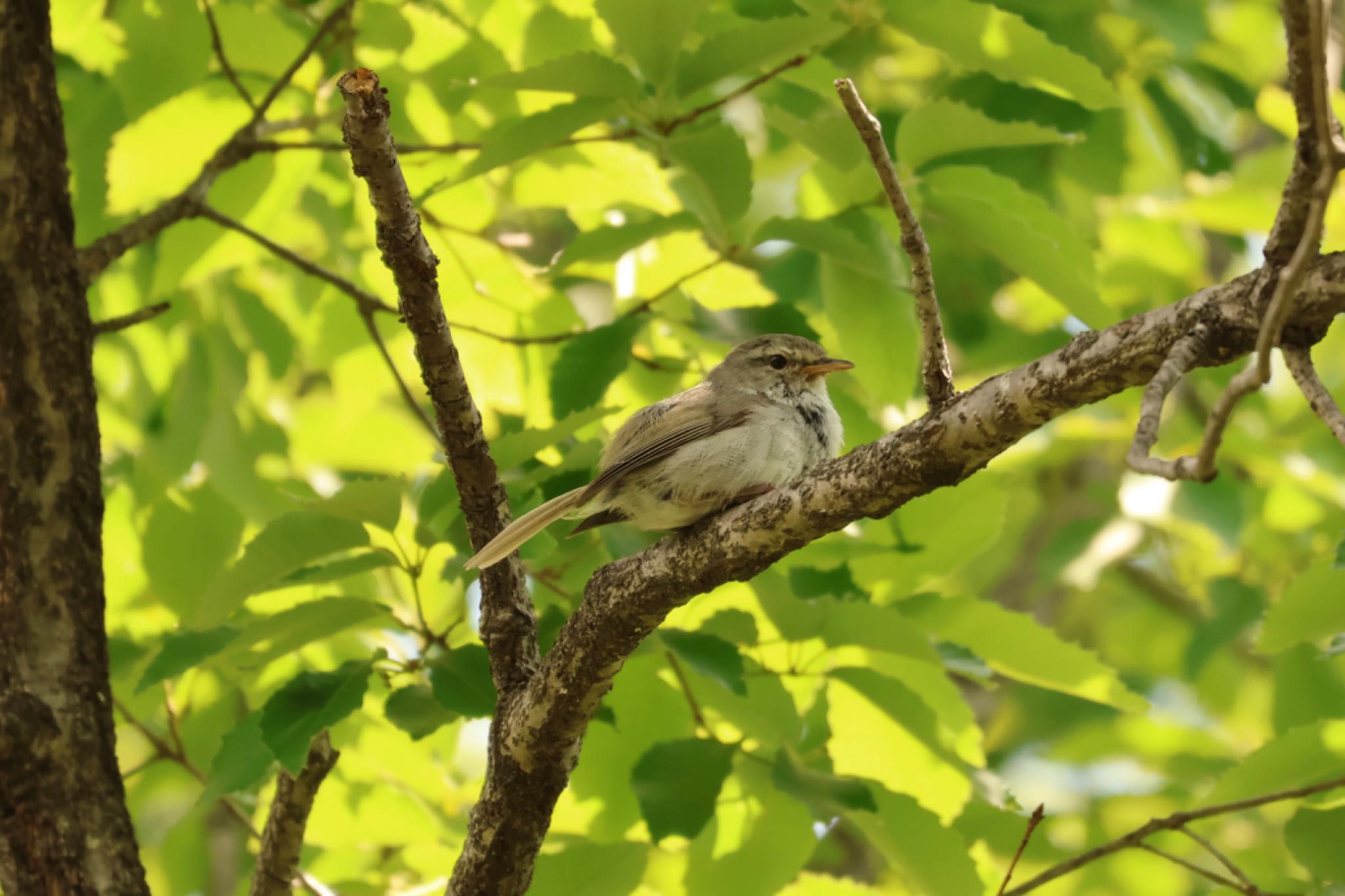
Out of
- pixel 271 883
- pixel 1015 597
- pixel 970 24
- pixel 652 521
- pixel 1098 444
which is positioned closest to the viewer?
pixel 970 24

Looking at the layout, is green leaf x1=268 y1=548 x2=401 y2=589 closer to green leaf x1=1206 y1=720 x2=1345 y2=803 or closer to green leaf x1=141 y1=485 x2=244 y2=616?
green leaf x1=141 y1=485 x2=244 y2=616

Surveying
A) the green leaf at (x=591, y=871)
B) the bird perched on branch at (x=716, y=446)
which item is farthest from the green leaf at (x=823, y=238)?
the green leaf at (x=591, y=871)

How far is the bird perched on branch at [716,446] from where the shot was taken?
388 centimetres

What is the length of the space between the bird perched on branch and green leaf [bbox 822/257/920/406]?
0.23 m

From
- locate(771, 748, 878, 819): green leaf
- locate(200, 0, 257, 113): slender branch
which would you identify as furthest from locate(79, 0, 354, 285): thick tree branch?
locate(771, 748, 878, 819): green leaf

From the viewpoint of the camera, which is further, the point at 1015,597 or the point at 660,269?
the point at 1015,597

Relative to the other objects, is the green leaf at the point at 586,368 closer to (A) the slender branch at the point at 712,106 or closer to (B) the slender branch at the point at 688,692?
(A) the slender branch at the point at 712,106

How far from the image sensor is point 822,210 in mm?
4449

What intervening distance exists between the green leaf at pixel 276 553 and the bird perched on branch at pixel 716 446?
55 cm

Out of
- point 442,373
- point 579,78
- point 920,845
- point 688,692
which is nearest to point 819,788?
point 920,845

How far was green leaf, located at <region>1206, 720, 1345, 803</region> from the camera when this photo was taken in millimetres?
3283

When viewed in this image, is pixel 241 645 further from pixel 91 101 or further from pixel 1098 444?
pixel 1098 444

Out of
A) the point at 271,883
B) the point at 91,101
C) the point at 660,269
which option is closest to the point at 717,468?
the point at 660,269

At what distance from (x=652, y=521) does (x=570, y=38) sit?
168 centimetres
